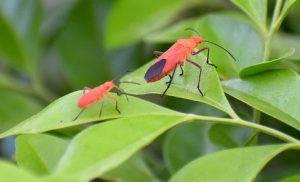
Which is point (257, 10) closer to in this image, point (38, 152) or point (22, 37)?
point (38, 152)

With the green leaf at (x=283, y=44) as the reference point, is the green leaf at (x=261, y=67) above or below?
above

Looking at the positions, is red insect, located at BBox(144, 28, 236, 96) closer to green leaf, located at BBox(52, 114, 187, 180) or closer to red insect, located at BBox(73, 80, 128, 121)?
red insect, located at BBox(73, 80, 128, 121)

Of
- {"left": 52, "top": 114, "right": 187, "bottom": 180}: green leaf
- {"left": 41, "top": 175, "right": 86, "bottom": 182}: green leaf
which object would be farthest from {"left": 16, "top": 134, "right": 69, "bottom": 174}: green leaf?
{"left": 41, "top": 175, "right": 86, "bottom": 182}: green leaf


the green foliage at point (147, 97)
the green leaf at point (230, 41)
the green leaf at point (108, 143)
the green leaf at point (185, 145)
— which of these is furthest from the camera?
the green leaf at point (185, 145)

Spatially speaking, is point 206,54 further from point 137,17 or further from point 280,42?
point 137,17

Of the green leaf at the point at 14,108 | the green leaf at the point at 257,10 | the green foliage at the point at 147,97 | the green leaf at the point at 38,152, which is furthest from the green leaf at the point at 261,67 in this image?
the green leaf at the point at 14,108

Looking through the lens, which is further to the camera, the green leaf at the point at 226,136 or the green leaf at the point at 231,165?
the green leaf at the point at 226,136

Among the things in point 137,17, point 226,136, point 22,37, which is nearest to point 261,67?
point 226,136

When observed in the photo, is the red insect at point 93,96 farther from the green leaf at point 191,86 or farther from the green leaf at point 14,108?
the green leaf at point 14,108
